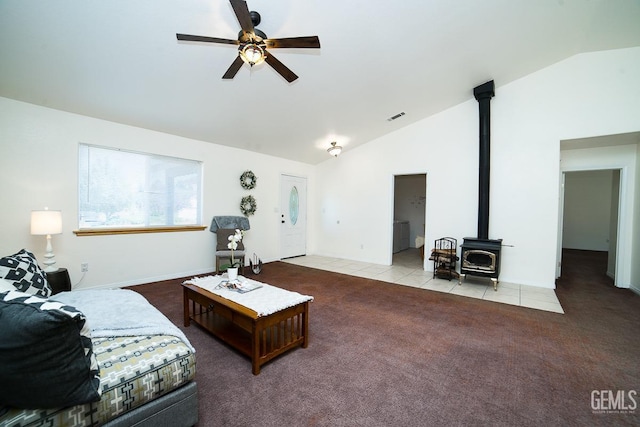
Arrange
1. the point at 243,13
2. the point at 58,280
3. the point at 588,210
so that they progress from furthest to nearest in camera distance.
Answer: the point at 588,210 < the point at 58,280 < the point at 243,13

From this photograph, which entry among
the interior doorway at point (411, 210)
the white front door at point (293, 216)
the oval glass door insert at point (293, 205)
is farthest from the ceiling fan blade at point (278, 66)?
the interior doorway at point (411, 210)

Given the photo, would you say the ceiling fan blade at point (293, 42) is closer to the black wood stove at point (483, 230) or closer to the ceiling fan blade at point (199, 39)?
the ceiling fan blade at point (199, 39)

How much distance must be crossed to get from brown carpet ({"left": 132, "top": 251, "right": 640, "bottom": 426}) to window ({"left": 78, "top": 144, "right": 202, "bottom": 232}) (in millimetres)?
1539

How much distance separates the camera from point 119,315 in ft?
5.96

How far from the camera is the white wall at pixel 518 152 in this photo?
372cm

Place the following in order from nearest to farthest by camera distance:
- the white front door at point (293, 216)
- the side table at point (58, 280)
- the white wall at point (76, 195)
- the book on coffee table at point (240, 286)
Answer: the book on coffee table at point (240, 286)
the side table at point (58, 280)
the white wall at point (76, 195)
the white front door at point (293, 216)

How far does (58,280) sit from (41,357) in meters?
2.64

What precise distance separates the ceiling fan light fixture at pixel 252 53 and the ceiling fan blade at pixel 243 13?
5.0 inches

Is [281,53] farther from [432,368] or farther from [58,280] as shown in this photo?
[58,280]

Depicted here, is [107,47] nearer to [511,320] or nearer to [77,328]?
[77,328]

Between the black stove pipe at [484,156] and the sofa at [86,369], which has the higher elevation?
the black stove pipe at [484,156]

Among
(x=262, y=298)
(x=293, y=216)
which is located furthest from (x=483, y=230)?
(x=293, y=216)

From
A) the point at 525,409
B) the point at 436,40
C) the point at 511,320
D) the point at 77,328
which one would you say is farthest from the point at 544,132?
the point at 77,328

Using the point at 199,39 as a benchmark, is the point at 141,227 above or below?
below
